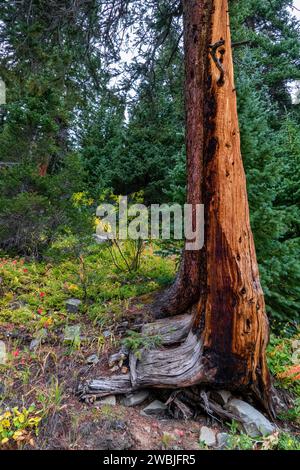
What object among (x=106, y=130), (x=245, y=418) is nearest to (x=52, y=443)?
(x=245, y=418)

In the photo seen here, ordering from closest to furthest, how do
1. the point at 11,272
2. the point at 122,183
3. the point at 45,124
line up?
the point at 11,272, the point at 45,124, the point at 122,183

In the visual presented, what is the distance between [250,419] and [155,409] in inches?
30.9

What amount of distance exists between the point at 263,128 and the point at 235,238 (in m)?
2.26

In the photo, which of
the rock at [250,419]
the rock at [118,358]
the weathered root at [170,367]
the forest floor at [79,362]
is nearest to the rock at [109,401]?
the forest floor at [79,362]

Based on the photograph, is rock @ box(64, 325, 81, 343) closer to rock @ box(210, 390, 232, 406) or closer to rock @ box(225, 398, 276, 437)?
rock @ box(210, 390, 232, 406)

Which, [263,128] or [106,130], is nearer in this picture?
[263,128]

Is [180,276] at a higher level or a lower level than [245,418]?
higher

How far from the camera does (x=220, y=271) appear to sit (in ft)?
8.03

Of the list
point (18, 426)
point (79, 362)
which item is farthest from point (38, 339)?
point (18, 426)

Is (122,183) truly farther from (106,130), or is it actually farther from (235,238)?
(235,238)

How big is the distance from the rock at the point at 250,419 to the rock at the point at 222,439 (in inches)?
8.1

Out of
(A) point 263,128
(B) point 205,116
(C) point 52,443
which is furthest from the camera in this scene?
(A) point 263,128

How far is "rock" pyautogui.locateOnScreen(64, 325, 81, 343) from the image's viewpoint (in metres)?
3.19

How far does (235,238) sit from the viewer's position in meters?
2.45
